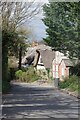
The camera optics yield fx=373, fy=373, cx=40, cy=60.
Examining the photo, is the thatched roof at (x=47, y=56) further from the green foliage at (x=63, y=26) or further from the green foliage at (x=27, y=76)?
the green foliage at (x=63, y=26)

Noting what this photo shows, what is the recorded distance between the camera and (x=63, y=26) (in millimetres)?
32750

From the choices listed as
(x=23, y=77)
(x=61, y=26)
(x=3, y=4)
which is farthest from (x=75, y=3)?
(x=23, y=77)

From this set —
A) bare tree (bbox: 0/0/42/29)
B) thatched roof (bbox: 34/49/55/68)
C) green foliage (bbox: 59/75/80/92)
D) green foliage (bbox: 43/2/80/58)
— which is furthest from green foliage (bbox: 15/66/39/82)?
bare tree (bbox: 0/0/42/29)

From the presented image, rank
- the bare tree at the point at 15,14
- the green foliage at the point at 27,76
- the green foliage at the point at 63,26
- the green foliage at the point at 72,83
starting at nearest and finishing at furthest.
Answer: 1. the bare tree at the point at 15,14
2. the green foliage at the point at 63,26
3. the green foliage at the point at 72,83
4. the green foliage at the point at 27,76

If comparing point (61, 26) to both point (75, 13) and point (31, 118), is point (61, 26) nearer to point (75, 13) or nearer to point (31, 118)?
point (75, 13)

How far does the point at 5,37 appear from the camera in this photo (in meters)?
26.5

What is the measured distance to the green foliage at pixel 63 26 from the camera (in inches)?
1191

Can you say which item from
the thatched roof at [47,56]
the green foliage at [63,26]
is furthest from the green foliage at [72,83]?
the thatched roof at [47,56]

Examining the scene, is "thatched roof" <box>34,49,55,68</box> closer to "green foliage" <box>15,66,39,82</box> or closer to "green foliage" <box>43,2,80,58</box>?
"green foliage" <box>15,66,39,82</box>

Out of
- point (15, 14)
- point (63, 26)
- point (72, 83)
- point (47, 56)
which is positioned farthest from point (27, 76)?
point (15, 14)

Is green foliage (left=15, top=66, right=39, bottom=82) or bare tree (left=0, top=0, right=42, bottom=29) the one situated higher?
bare tree (left=0, top=0, right=42, bottom=29)

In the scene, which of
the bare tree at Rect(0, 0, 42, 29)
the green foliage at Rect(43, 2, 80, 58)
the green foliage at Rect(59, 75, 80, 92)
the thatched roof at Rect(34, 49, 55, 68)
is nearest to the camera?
the bare tree at Rect(0, 0, 42, 29)

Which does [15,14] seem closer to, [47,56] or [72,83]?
[72,83]

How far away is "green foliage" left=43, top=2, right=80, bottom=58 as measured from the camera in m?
30.2
